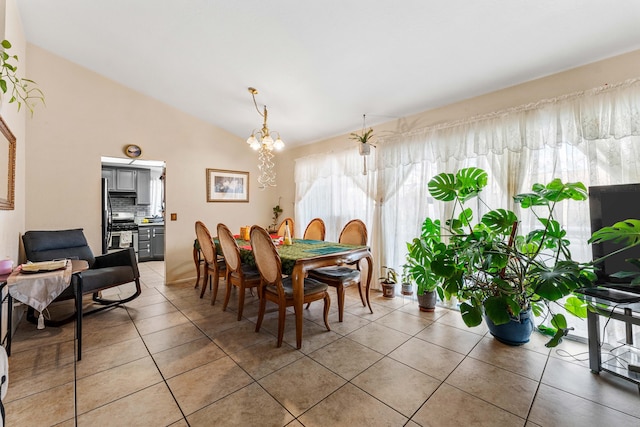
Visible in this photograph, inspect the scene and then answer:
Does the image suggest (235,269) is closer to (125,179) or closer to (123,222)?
(125,179)

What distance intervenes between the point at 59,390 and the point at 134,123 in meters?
3.32

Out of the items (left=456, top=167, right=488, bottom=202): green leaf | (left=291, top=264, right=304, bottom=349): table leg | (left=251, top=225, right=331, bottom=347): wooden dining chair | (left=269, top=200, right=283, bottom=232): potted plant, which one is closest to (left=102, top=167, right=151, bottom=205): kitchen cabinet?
(left=269, top=200, right=283, bottom=232): potted plant

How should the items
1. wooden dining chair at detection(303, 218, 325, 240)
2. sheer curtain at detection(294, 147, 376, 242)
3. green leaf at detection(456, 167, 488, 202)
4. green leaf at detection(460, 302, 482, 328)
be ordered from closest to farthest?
green leaf at detection(460, 302, 482, 328) → green leaf at detection(456, 167, 488, 202) → wooden dining chair at detection(303, 218, 325, 240) → sheer curtain at detection(294, 147, 376, 242)

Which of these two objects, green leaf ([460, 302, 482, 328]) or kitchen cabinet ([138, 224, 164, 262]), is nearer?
green leaf ([460, 302, 482, 328])

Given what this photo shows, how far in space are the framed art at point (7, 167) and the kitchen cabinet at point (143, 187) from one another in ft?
12.8

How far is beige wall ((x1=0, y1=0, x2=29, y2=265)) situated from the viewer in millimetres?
2113

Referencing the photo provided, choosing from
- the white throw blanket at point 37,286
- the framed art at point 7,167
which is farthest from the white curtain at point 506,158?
the framed art at point 7,167

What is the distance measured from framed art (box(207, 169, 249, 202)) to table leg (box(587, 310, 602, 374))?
4.57 metres

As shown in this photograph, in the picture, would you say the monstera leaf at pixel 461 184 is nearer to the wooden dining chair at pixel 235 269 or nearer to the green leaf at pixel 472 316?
the green leaf at pixel 472 316

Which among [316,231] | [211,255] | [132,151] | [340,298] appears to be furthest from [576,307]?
[132,151]

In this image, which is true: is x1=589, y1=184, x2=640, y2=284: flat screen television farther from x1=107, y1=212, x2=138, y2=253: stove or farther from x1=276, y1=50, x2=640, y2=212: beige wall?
x1=107, y1=212, x2=138, y2=253: stove

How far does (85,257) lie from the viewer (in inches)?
120

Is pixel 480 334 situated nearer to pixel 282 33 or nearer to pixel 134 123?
pixel 282 33

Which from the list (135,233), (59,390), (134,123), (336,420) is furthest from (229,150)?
(336,420)
